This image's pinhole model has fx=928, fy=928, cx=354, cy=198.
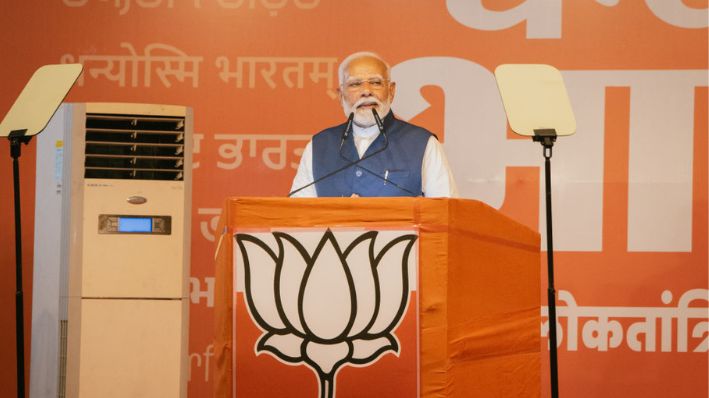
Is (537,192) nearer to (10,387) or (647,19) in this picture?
(647,19)

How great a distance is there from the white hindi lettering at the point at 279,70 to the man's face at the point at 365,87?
30.5 inches

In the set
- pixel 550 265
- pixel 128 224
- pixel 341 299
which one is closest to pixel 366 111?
pixel 550 265

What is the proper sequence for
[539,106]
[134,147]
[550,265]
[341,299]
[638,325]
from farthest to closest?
1. [638,325]
2. [134,147]
3. [539,106]
4. [550,265]
5. [341,299]

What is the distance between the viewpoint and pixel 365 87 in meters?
3.08

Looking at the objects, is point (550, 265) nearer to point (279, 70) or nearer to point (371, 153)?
point (371, 153)

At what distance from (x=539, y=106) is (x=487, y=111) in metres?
1.07

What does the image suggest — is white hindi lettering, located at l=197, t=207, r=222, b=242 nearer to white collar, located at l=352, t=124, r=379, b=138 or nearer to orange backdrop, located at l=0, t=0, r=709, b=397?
orange backdrop, located at l=0, t=0, r=709, b=397

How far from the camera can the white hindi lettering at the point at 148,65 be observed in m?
3.92

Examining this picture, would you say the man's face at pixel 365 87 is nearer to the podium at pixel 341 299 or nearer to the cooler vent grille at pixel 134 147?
the cooler vent grille at pixel 134 147

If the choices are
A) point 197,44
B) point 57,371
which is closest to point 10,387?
point 57,371

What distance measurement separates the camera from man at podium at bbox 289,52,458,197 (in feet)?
9.64

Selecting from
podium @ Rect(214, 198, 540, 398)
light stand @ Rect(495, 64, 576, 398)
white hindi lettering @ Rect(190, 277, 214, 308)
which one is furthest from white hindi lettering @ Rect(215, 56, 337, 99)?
podium @ Rect(214, 198, 540, 398)

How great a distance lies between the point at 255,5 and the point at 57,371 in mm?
1715

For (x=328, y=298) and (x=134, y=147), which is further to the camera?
(x=134, y=147)
